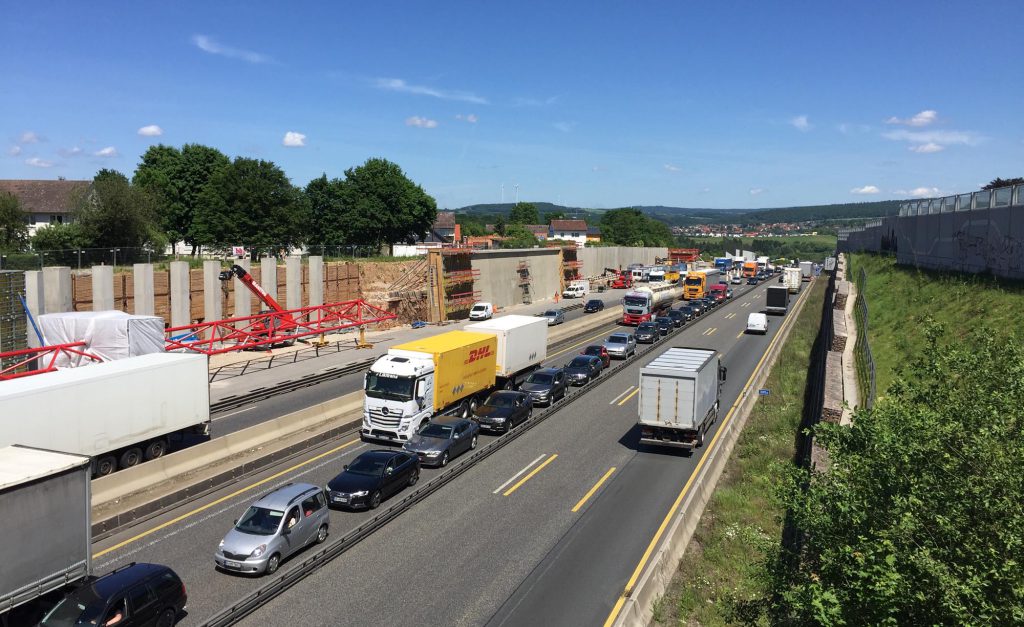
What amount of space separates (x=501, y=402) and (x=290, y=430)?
8.88 m

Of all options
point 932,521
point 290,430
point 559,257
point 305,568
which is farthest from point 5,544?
point 559,257

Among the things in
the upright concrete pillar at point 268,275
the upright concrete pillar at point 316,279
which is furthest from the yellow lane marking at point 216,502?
the upright concrete pillar at point 316,279

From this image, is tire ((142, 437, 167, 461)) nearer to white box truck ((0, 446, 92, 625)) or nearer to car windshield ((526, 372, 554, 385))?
white box truck ((0, 446, 92, 625))

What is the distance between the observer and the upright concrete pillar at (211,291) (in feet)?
162

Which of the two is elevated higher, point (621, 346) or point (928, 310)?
point (928, 310)

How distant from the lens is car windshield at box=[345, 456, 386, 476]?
67.9ft

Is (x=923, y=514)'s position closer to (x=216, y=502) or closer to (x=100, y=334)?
(x=216, y=502)

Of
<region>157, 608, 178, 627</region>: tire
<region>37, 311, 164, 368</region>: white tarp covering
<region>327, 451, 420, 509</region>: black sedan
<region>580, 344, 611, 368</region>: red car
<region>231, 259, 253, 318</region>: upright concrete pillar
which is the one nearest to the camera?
<region>157, 608, 178, 627</region>: tire

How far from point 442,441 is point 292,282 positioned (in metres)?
36.9

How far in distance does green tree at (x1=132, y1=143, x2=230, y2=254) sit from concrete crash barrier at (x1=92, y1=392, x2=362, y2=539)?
6198 cm

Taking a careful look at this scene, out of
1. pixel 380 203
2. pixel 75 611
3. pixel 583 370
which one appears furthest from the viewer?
pixel 380 203

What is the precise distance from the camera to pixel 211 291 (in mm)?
49500

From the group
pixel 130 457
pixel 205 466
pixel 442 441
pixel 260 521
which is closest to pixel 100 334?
pixel 130 457

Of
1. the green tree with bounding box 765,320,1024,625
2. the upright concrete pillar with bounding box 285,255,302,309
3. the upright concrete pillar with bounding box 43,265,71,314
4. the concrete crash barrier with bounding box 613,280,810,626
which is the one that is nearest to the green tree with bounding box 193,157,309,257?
the upright concrete pillar with bounding box 285,255,302,309
